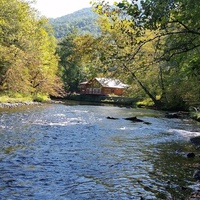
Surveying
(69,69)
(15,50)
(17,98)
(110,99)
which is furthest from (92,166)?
(69,69)

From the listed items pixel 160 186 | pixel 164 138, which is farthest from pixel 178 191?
pixel 164 138

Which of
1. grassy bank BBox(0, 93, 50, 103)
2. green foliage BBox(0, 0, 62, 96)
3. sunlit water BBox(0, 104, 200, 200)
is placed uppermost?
green foliage BBox(0, 0, 62, 96)

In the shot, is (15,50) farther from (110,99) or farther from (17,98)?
(110,99)

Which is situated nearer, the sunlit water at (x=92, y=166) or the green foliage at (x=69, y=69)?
the sunlit water at (x=92, y=166)

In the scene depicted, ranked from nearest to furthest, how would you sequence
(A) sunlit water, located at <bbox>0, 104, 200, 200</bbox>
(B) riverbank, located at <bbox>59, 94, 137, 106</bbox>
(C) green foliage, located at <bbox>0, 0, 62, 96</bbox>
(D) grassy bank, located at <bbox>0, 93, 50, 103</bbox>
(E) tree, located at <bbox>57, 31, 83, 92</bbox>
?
1. (A) sunlit water, located at <bbox>0, 104, 200, 200</bbox>
2. (D) grassy bank, located at <bbox>0, 93, 50, 103</bbox>
3. (C) green foliage, located at <bbox>0, 0, 62, 96</bbox>
4. (B) riverbank, located at <bbox>59, 94, 137, 106</bbox>
5. (E) tree, located at <bbox>57, 31, 83, 92</bbox>

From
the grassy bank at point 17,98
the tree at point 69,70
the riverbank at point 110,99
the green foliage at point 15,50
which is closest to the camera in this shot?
the grassy bank at point 17,98

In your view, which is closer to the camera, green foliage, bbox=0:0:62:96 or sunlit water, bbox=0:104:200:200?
sunlit water, bbox=0:104:200:200

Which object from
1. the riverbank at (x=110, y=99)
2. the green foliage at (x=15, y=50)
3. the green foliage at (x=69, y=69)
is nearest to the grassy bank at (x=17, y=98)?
the green foliage at (x=15, y=50)

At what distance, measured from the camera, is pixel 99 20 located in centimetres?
4116

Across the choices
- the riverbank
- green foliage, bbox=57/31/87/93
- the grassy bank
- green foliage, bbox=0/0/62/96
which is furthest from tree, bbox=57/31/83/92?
green foliage, bbox=0/0/62/96

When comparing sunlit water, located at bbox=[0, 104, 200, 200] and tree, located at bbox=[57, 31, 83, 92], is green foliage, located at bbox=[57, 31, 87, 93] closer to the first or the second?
tree, located at bbox=[57, 31, 83, 92]

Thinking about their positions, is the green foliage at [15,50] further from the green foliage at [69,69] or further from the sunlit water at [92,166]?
the green foliage at [69,69]

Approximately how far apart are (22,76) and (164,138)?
29.8 metres

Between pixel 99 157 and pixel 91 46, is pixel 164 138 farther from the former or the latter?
pixel 91 46
